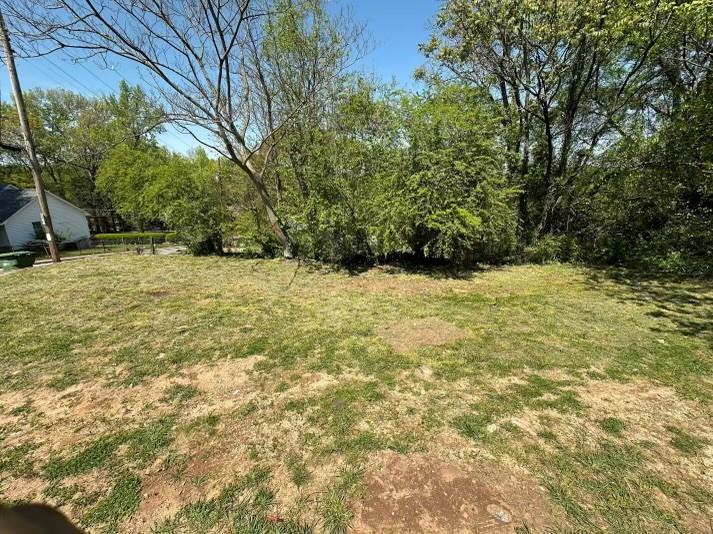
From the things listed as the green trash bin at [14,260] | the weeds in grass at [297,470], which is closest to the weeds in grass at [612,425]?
the weeds in grass at [297,470]

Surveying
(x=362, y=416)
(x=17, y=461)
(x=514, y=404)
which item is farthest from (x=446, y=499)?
(x=17, y=461)

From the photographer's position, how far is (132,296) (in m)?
5.77

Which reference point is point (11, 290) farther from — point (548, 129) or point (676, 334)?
point (548, 129)

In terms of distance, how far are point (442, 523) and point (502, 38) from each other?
10.5 m

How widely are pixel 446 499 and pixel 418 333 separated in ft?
7.99

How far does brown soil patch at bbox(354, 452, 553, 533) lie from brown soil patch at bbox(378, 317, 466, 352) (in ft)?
5.61

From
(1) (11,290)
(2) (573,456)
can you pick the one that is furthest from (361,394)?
(1) (11,290)

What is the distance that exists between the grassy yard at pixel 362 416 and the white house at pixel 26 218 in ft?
59.4

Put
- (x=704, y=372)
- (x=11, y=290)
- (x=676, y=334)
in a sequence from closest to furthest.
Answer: (x=704, y=372)
(x=676, y=334)
(x=11, y=290)

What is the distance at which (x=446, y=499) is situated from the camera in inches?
70.3

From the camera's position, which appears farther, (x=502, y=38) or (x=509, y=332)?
(x=502, y=38)

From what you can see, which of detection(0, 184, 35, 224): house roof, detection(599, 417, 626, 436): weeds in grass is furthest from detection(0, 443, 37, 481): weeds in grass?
detection(0, 184, 35, 224): house roof

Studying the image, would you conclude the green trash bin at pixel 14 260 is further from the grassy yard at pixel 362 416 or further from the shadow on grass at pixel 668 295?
the shadow on grass at pixel 668 295

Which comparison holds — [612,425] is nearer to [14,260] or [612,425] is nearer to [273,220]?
[273,220]
